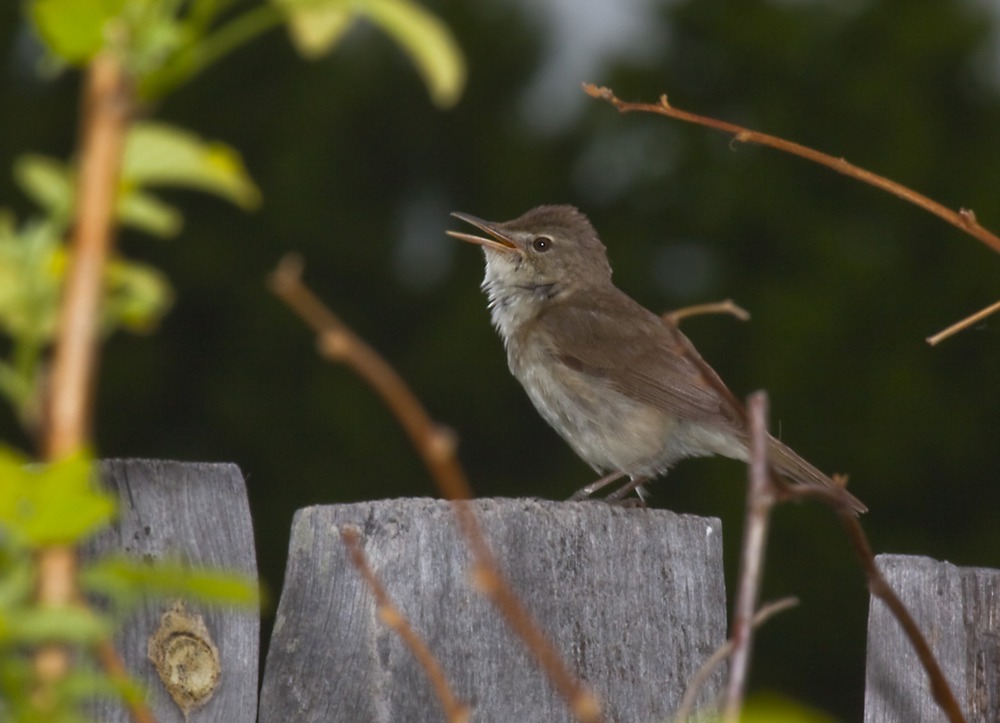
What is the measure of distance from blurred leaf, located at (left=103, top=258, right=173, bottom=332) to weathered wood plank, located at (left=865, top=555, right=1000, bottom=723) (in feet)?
6.26

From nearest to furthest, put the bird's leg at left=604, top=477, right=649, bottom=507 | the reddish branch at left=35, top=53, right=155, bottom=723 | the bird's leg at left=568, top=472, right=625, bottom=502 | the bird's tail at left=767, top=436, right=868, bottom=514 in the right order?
the reddish branch at left=35, top=53, right=155, bottom=723 < the bird's tail at left=767, top=436, right=868, bottom=514 < the bird's leg at left=568, top=472, right=625, bottom=502 < the bird's leg at left=604, top=477, right=649, bottom=507

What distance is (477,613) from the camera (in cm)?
232

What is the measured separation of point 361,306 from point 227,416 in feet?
2.82

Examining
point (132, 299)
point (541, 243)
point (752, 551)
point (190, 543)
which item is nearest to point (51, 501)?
point (132, 299)

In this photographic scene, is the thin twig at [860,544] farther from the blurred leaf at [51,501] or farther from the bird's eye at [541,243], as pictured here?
the bird's eye at [541,243]

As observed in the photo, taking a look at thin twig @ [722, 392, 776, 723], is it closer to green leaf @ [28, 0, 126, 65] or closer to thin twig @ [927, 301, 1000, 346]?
green leaf @ [28, 0, 126, 65]

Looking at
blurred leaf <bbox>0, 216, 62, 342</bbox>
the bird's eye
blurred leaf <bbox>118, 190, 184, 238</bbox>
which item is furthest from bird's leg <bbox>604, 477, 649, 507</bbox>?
blurred leaf <bbox>0, 216, 62, 342</bbox>

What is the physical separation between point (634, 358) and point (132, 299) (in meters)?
5.08

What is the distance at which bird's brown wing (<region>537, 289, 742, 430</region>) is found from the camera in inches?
230

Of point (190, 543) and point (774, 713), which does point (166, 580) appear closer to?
point (774, 713)

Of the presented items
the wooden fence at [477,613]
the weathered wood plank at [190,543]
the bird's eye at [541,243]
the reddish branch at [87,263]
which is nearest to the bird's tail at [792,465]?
the bird's eye at [541,243]

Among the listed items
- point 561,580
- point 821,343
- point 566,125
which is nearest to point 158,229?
point 561,580

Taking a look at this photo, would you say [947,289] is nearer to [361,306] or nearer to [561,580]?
[361,306]

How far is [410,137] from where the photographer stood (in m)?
7.35
